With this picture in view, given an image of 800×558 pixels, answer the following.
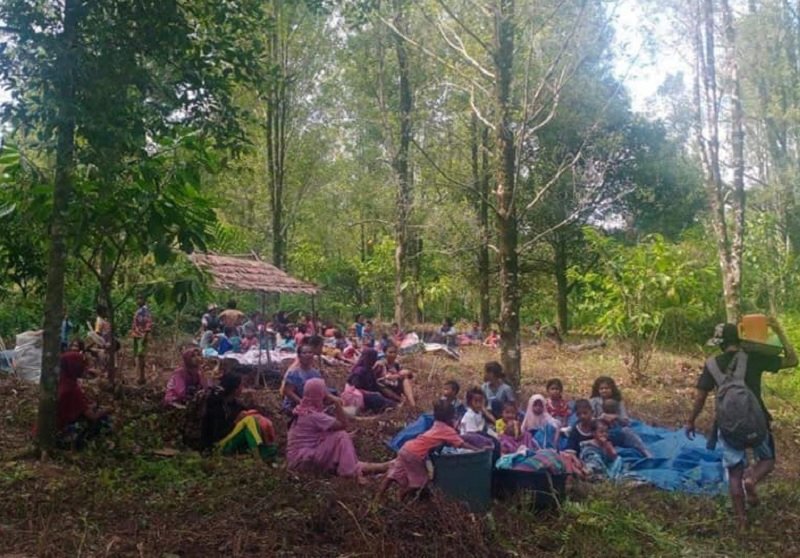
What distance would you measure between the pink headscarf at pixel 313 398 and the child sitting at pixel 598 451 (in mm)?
2520

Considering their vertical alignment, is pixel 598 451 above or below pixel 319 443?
below

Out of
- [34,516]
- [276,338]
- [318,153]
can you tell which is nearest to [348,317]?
[318,153]

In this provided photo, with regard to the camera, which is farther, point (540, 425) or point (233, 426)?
point (540, 425)

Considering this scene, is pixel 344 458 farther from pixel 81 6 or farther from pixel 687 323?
pixel 687 323

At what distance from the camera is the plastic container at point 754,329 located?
6.21 metres

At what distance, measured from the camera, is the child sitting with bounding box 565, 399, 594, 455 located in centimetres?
776

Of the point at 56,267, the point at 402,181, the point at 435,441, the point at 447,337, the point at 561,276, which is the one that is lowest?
the point at 435,441

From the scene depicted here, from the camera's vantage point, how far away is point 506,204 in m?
11.6

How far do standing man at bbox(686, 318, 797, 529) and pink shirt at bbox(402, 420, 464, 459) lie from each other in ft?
6.12

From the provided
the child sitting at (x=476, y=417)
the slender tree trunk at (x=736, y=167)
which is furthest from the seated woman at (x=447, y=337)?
the child sitting at (x=476, y=417)

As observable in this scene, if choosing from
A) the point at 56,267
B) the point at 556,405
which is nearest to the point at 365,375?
the point at 556,405

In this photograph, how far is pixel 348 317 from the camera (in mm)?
28797

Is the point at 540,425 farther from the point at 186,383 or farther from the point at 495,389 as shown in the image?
the point at 186,383

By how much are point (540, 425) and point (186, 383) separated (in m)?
3.76
